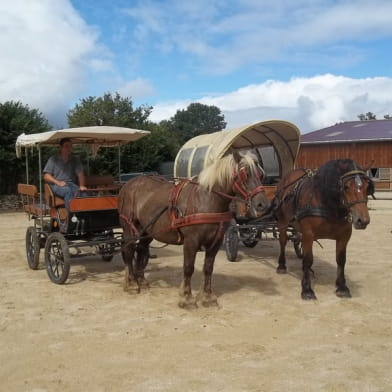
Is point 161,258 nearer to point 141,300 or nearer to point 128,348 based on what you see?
point 141,300

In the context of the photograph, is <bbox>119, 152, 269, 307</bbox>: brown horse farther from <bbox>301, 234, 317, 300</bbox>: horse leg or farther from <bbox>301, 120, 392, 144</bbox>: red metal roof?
<bbox>301, 120, 392, 144</bbox>: red metal roof

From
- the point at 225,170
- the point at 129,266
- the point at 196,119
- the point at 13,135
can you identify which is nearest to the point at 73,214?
the point at 129,266

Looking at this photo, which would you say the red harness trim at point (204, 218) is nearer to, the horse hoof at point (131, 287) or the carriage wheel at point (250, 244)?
the horse hoof at point (131, 287)

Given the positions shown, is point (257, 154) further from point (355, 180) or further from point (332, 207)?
point (355, 180)

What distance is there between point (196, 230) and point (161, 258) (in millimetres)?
3889

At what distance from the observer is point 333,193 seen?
19.0 feet

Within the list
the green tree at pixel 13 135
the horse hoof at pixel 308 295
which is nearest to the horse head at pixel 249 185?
the horse hoof at pixel 308 295

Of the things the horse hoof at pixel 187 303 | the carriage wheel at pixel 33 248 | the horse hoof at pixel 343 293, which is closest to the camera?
the horse hoof at pixel 187 303

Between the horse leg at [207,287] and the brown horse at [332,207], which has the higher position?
the brown horse at [332,207]

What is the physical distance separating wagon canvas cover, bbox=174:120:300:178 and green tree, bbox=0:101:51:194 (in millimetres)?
11488

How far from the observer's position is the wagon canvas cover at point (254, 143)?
28.7 ft

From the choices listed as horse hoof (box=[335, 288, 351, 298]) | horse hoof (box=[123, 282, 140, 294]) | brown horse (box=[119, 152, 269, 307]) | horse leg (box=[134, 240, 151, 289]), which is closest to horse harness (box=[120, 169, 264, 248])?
brown horse (box=[119, 152, 269, 307])

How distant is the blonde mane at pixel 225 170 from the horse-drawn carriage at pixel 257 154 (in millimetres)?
2723

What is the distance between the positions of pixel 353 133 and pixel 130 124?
15.4 m
